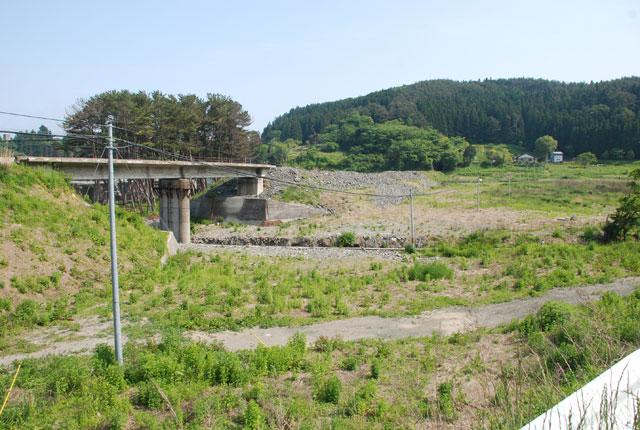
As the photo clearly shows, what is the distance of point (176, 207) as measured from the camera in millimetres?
34781

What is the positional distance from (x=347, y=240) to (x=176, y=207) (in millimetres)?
14079

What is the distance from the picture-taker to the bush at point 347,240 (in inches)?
1228

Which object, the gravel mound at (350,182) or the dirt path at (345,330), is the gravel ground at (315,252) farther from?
the gravel mound at (350,182)

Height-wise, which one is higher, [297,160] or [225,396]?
[297,160]

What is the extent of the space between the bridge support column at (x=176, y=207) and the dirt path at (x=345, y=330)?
21.2 meters

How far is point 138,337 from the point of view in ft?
40.0

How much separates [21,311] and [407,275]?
1508 cm

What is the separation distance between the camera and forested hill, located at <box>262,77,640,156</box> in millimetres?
110688

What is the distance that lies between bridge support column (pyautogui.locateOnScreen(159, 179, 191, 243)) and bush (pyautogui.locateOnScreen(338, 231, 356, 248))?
495 inches

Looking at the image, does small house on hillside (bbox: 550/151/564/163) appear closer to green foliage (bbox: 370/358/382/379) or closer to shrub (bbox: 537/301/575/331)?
shrub (bbox: 537/301/575/331)

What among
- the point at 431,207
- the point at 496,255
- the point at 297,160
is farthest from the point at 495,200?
the point at 297,160

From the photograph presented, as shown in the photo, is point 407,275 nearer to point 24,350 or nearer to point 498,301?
point 498,301

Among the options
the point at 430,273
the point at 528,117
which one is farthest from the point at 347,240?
the point at 528,117

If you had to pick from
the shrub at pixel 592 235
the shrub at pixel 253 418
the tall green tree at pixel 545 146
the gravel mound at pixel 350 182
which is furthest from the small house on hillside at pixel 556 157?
the shrub at pixel 253 418
